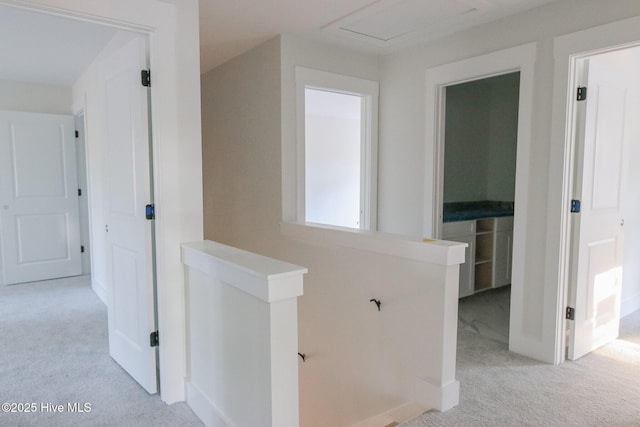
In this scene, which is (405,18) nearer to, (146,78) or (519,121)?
(519,121)

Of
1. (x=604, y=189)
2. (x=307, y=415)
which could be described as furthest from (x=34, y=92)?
(x=604, y=189)

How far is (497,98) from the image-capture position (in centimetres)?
496

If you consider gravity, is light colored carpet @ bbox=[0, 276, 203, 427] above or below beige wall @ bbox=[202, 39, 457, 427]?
below

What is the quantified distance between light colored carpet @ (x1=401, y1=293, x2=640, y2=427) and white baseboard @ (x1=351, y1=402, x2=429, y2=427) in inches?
5.5

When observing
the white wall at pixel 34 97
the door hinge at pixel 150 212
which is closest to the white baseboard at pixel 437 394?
the door hinge at pixel 150 212

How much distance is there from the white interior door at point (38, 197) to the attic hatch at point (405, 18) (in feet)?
11.8

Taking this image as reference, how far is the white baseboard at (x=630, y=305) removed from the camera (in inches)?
145

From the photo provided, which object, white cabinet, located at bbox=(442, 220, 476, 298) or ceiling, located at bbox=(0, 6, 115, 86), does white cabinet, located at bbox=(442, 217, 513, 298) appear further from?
ceiling, located at bbox=(0, 6, 115, 86)

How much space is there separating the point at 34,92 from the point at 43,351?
10.7 ft

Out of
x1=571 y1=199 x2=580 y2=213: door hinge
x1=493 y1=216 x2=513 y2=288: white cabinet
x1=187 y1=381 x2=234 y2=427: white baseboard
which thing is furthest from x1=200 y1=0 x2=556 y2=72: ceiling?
x1=187 y1=381 x2=234 y2=427: white baseboard

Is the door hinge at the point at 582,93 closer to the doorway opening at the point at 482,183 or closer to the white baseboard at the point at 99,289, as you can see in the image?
the doorway opening at the point at 482,183

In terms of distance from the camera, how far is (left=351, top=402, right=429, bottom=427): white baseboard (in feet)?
7.53

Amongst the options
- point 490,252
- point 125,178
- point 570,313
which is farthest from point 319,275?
point 490,252

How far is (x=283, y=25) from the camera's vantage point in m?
3.06
